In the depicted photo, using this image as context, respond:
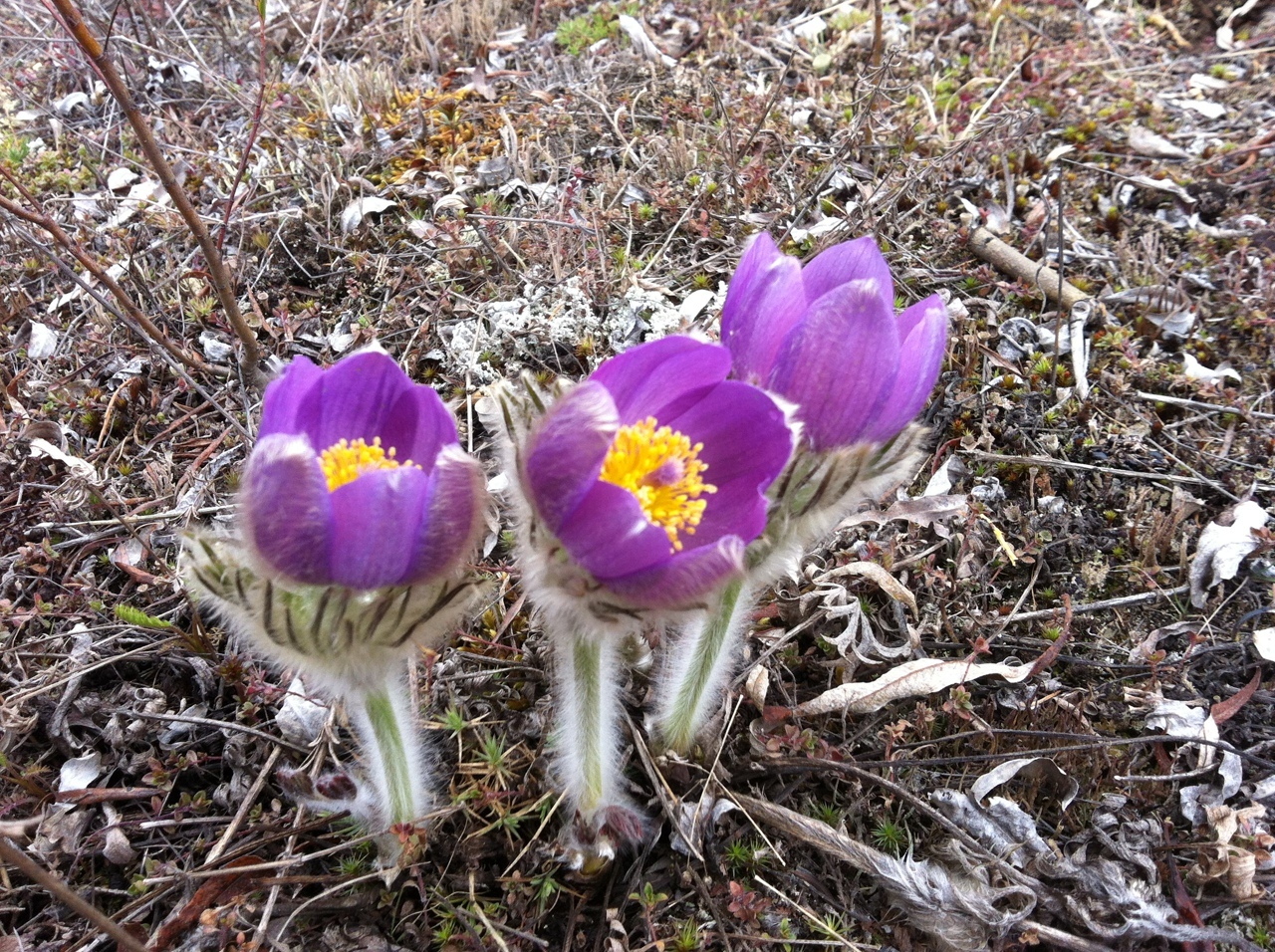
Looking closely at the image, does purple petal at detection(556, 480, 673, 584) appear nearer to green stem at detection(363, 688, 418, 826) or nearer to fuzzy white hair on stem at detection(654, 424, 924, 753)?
fuzzy white hair on stem at detection(654, 424, 924, 753)

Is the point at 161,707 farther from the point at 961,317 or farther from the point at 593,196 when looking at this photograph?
the point at 961,317

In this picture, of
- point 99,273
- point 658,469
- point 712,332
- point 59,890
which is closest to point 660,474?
point 658,469

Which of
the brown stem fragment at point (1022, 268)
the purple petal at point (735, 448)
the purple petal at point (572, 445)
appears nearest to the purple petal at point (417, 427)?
the purple petal at point (572, 445)

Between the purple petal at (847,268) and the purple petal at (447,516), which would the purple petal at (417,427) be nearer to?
the purple petal at (447,516)

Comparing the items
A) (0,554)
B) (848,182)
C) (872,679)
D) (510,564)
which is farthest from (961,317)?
(0,554)

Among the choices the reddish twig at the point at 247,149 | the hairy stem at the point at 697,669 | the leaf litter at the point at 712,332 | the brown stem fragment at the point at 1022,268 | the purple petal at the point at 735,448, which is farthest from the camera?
the brown stem fragment at the point at 1022,268

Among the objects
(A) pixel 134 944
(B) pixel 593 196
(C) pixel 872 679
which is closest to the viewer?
(A) pixel 134 944

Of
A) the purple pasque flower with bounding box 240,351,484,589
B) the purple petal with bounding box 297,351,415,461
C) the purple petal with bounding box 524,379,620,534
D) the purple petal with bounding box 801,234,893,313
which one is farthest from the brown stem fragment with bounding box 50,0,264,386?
the purple petal with bounding box 801,234,893,313
